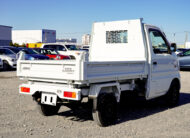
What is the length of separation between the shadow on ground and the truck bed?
0.86 m

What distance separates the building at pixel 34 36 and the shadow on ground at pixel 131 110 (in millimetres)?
64764

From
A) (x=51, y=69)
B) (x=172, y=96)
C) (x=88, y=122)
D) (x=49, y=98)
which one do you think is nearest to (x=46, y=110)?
(x=49, y=98)

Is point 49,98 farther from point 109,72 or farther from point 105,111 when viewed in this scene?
point 109,72

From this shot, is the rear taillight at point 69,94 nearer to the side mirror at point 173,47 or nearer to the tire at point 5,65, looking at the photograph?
the side mirror at point 173,47

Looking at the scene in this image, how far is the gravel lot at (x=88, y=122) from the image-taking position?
5.44 metres

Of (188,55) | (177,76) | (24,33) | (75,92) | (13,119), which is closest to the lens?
(75,92)

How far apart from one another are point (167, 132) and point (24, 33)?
77.1 m

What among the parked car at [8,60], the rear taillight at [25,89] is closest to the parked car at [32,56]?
the parked car at [8,60]

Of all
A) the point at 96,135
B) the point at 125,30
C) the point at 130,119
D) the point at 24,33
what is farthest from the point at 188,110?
the point at 24,33

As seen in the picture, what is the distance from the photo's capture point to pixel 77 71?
17.1ft

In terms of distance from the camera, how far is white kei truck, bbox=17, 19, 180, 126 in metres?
5.49

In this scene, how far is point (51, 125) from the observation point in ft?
19.7

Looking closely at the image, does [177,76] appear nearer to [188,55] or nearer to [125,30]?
[125,30]

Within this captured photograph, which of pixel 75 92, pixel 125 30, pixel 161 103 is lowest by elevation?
pixel 161 103
